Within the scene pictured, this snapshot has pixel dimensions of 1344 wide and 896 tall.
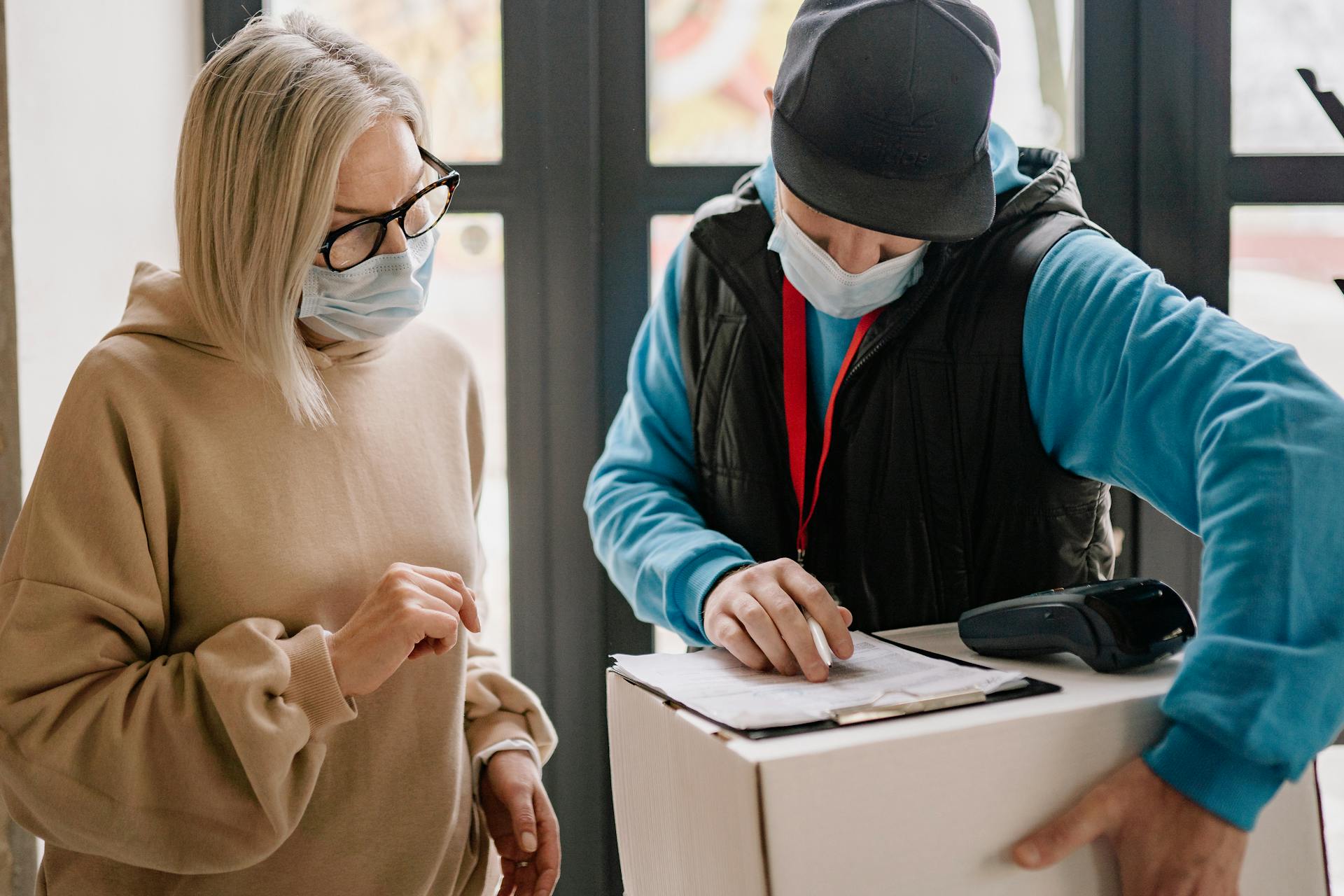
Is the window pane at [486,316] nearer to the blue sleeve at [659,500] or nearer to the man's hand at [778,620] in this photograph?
the blue sleeve at [659,500]

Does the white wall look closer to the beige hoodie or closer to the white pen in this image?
the beige hoodie

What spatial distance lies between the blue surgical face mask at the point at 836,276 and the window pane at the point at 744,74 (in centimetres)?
62

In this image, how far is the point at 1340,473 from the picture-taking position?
2.53ft

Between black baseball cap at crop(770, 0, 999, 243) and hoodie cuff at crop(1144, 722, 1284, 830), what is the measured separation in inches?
20.6

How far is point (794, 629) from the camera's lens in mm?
866

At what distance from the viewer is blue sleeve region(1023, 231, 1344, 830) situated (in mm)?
698

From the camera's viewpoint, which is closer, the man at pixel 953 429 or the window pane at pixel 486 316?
the man at pixel 953 429

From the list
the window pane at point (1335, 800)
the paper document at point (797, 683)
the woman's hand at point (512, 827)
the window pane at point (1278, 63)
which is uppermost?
the window pane at point (1278, 63)

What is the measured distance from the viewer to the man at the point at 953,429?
2.34 feet

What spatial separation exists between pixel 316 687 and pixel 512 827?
14.1 inches

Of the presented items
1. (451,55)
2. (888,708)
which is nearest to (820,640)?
(888,708)

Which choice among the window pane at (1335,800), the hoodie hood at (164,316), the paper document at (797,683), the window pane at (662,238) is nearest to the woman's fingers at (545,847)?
the paper document at (797,683)

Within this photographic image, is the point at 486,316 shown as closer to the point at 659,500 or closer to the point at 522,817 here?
the point at 659,500

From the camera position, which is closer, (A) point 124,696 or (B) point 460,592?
(A) point 124,696
